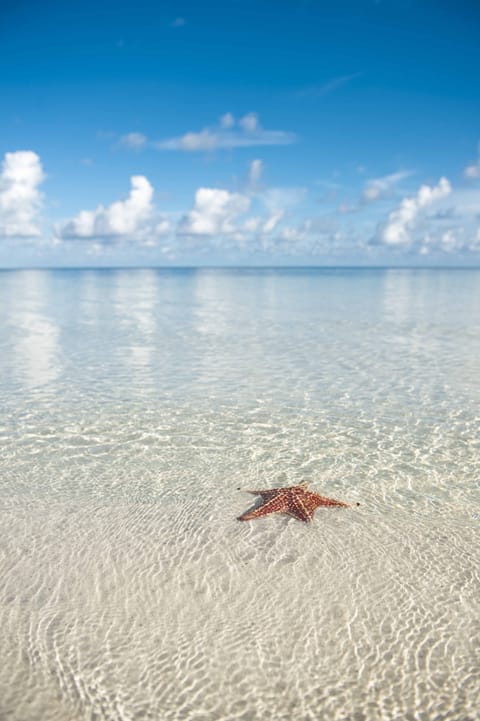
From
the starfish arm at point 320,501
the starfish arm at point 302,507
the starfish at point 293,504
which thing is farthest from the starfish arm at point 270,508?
the starfish arm at point 320,501

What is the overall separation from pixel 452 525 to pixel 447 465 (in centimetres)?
204

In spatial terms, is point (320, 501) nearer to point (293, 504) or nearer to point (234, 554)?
point (293, 504)

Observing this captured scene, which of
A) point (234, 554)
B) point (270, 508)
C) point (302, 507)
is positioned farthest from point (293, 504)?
point (234, 554)

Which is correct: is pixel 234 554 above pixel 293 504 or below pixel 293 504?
below

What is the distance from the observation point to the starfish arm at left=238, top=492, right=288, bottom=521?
653cm

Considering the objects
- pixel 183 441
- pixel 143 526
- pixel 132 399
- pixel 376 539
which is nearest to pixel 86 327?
pixel 132 399

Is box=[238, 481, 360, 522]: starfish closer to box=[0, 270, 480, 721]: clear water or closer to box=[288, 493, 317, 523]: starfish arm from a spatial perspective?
box=[288, 493, 317, 523]: starfish arm

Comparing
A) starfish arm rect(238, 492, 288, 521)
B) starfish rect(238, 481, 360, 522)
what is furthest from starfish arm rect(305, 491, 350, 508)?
starfish arm rect(238, 492, 288, 521)

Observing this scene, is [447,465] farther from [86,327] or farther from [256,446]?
[86,327]

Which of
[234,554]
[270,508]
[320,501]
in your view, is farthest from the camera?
[320,501]

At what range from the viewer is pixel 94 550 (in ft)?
19.4

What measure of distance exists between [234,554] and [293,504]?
3.93ft

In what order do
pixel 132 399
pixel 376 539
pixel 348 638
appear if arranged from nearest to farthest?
pixel 348 638 → pixel 376 539 → pixel 132 399

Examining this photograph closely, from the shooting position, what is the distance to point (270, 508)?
658cm
